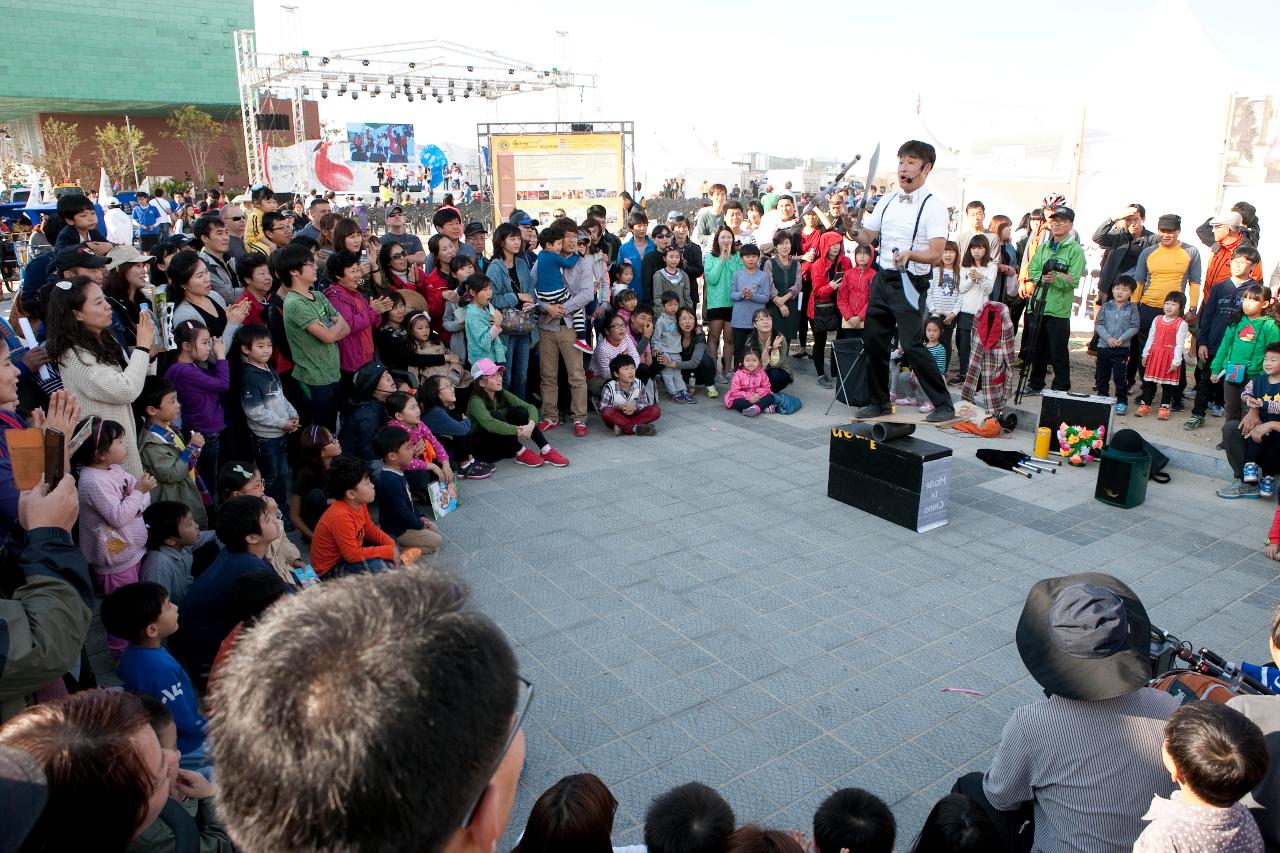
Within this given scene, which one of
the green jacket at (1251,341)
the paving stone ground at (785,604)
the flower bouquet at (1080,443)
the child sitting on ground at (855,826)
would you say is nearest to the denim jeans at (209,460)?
the paving stone ground at (785,604)

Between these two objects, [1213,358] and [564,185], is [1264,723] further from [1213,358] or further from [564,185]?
[564,185]

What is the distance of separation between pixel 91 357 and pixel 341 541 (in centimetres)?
157

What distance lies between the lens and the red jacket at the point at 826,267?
31.7 ft

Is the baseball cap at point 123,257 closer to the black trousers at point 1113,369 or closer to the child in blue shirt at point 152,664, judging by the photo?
the child in blue shirt at point 152,664

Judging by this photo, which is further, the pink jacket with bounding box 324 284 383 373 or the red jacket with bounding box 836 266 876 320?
the red jacket with bounding box 836 266 876 320

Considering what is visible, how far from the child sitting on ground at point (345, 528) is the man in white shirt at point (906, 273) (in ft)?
15.4

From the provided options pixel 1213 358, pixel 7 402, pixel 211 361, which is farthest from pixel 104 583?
pixel 1213 358

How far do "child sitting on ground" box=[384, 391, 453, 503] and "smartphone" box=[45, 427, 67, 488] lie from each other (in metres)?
2.81

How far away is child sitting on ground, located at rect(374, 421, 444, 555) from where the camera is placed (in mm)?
5172

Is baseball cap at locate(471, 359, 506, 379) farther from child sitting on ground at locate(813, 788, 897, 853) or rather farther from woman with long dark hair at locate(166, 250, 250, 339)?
child sitting on ground at locate(813, 788, 897, 853)

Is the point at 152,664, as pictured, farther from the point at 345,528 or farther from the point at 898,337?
the point at 898,337

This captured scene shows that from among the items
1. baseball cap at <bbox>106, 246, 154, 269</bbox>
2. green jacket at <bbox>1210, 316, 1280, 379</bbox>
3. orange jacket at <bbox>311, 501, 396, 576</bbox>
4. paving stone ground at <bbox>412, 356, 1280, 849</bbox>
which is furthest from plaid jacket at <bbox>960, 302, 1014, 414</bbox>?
baseball cap at <bbox>106, 246, 154, 269</bbox>

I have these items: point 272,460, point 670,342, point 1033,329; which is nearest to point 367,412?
point 272,460

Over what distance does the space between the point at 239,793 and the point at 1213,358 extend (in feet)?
27.6
